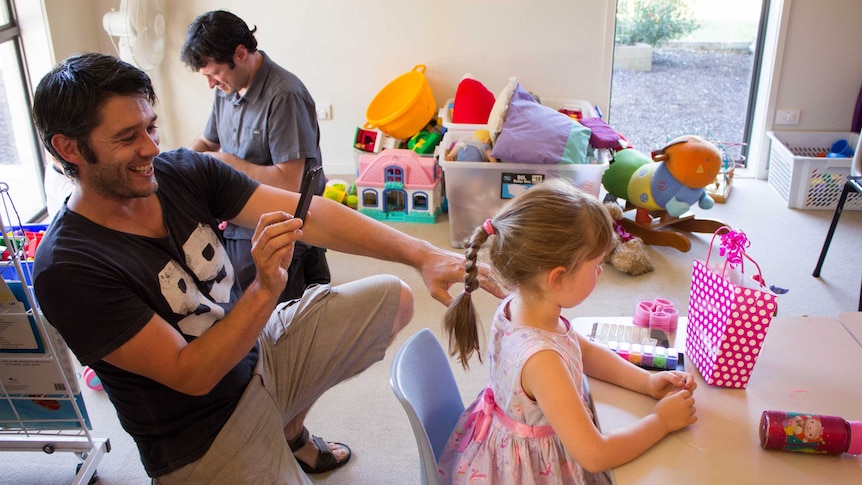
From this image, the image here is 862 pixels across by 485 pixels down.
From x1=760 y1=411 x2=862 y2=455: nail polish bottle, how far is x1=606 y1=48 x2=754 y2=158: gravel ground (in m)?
3.13

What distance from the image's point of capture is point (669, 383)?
1336 millimetres

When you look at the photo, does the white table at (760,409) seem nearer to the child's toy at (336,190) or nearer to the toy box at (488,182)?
the toy box at (488,182)

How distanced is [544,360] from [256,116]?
1599 mm

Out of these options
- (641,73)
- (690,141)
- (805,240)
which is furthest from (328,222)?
(641,73)

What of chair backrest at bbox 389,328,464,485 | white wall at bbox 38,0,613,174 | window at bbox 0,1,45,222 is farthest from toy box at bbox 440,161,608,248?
window at bbox 0,1,45,222

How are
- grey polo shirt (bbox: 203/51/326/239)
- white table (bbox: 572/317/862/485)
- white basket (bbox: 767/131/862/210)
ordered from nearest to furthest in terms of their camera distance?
white table (bbox: 572/317/862/485) < grey polo shirt (bbox: 203/51/326/239) < white basket (bbox: 767/131/862/210)

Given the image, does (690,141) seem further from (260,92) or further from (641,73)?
(260,92)

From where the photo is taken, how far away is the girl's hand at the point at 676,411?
1.24 metres

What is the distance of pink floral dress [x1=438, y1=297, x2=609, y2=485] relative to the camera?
1.32 m

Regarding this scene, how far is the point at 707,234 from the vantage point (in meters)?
3.40

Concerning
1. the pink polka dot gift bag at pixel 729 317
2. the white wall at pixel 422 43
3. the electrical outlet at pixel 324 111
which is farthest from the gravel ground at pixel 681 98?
the pink polka dot gift bag at pixel 729 317

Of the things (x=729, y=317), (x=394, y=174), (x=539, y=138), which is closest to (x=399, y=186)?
(x=394, y=174)

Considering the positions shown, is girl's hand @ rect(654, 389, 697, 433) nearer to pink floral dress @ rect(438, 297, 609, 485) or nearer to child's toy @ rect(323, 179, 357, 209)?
pink floral dress @ rect(438, 297, 609, 485)

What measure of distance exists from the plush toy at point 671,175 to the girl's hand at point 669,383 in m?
1.97
